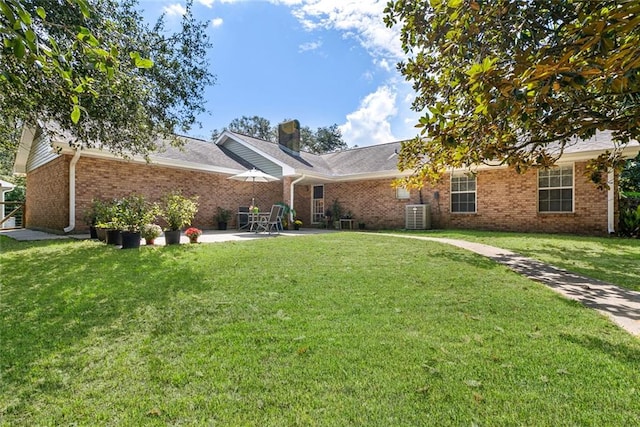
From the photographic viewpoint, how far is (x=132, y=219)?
7465mm

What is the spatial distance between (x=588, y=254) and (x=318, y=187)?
480 inches

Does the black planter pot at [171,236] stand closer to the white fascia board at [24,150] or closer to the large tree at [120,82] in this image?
the large tree at [120,82]

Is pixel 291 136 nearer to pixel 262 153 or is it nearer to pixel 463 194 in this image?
pixel 262 153

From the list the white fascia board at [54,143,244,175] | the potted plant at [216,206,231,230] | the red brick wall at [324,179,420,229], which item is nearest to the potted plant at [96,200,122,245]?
the white fascia board at [54,143,244,175]

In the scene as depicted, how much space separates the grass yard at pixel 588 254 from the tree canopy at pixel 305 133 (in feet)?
109

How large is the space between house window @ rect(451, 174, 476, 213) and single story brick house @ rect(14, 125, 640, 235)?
0.13ft

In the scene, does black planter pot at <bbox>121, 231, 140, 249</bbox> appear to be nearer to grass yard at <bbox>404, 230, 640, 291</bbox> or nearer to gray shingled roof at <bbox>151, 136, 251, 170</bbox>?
gray shingled roof at <bbox>151, 136, 251, 170</bbox>

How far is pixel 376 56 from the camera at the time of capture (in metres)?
11.9

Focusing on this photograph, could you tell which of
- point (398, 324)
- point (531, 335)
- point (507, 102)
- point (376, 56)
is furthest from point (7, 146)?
point (376, 56)

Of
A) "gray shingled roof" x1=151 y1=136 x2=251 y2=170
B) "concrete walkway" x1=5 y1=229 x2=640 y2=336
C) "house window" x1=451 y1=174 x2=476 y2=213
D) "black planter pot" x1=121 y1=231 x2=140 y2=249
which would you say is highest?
"gray shingled roof" x1=151 y1=136 x2=251 y2=170

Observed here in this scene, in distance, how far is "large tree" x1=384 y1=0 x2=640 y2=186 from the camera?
79.7 inches

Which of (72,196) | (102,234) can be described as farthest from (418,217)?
(72,196)

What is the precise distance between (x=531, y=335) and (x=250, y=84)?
17.9 metres

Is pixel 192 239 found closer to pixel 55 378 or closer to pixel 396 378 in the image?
pixel 55 378
